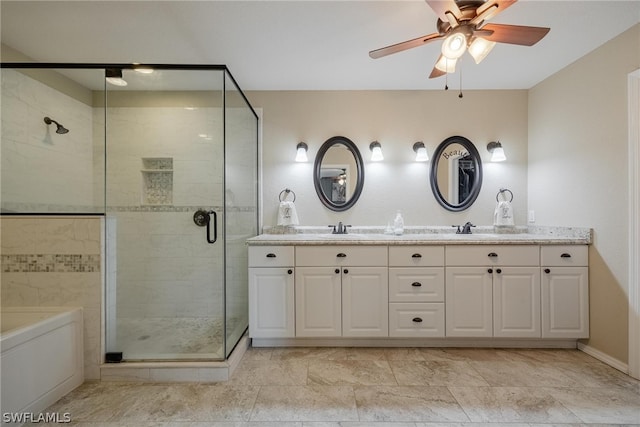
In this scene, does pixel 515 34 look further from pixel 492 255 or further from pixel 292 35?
pixel 492 255

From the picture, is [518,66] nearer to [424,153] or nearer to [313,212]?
[424,153]

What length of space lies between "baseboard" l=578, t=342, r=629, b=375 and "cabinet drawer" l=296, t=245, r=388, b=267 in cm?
174

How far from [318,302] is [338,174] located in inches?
51.5

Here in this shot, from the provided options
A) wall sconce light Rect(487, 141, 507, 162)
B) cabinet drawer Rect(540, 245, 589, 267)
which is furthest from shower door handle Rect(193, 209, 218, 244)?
wall sconce light Rect(487, 141, 507, 162)

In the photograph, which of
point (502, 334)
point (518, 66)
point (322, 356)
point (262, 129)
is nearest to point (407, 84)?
point (518, 66)

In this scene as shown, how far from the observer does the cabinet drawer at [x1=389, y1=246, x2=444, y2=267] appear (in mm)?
2287

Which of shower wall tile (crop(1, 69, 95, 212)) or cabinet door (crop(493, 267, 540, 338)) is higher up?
shower wall tile (crop(1, 69, 95, 212))

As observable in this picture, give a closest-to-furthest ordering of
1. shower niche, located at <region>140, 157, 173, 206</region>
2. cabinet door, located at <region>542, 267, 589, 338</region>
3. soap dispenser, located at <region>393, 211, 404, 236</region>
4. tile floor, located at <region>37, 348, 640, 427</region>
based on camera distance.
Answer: tile floor, located at <region>37, 348, 640, 427</region>
cabinet door, located at <region>542, 267, 589, 338</region>
shower niche, located at <region>140, 157, 173, 206</region>
soap dispenser, located at <region>393, 211, 404, 236</region>

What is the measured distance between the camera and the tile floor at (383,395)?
5.05 ft

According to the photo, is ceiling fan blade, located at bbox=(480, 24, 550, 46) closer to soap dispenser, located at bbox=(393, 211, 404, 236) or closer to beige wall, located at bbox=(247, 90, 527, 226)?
beige wall, located at bbox=(247, 90, 527, 226)

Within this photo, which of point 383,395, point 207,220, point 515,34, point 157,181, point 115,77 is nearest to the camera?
point 515,34

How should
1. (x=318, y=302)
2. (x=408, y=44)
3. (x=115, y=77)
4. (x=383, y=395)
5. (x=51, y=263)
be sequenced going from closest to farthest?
(x=408, y=44)
(x=383, y=395)
(x=51, y=263)
(x=115, y=77)
(x=318, y=302)

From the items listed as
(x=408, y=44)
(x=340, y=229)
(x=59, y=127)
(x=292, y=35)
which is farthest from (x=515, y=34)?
(x=59, y=127)

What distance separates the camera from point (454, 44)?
152 cm
